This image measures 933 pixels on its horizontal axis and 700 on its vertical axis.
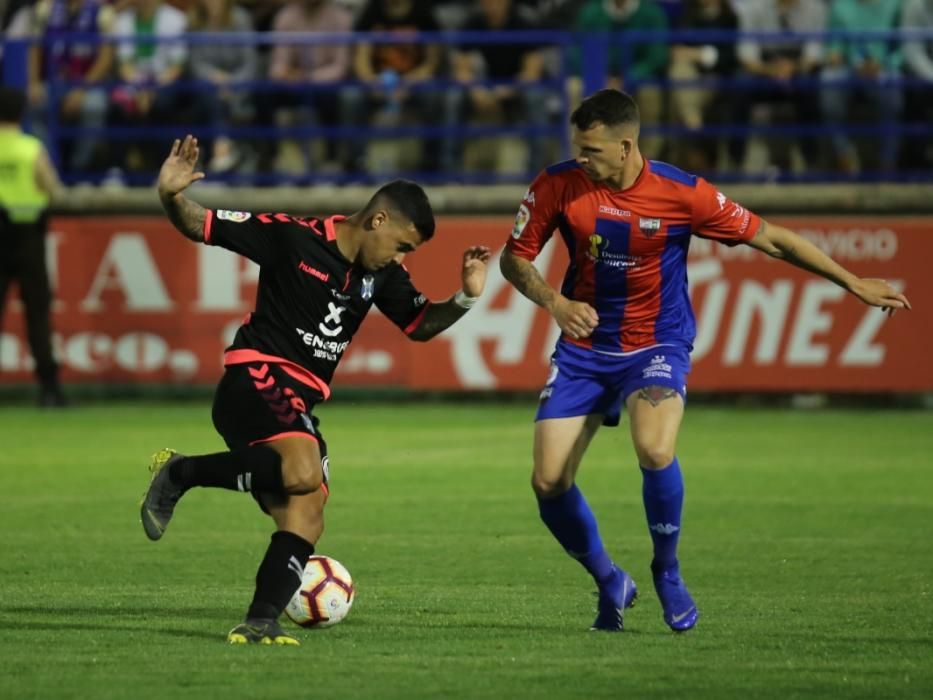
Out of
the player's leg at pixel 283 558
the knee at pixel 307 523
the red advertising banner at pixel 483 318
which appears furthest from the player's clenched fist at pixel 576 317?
the red advertising banner at pixel 483 318

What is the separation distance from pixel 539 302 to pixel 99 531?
3.78 m

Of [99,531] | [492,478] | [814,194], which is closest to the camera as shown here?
[99,531]

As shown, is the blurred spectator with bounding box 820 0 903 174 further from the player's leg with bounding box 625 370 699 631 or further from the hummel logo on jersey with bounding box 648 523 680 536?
the hummel logo on jersey with bounding box 648 523 680 536

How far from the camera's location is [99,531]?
10.2 m

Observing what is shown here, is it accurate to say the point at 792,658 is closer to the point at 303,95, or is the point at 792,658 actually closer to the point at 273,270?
the point at 273,270

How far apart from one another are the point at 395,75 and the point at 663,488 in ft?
33.5

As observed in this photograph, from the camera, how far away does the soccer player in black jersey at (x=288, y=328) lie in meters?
7.03

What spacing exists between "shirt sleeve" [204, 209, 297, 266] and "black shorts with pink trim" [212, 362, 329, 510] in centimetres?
42

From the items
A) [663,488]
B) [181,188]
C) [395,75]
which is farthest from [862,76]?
[181,188]

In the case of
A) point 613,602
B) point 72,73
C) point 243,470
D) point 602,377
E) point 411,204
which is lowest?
point 72,73

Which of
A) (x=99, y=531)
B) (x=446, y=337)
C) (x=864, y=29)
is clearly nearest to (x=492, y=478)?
(x=99, y=531)

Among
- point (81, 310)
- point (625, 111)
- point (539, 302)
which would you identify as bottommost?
point (81, 310)

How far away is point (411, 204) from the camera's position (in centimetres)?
711

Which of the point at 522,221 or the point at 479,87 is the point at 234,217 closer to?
the point at 522,221
